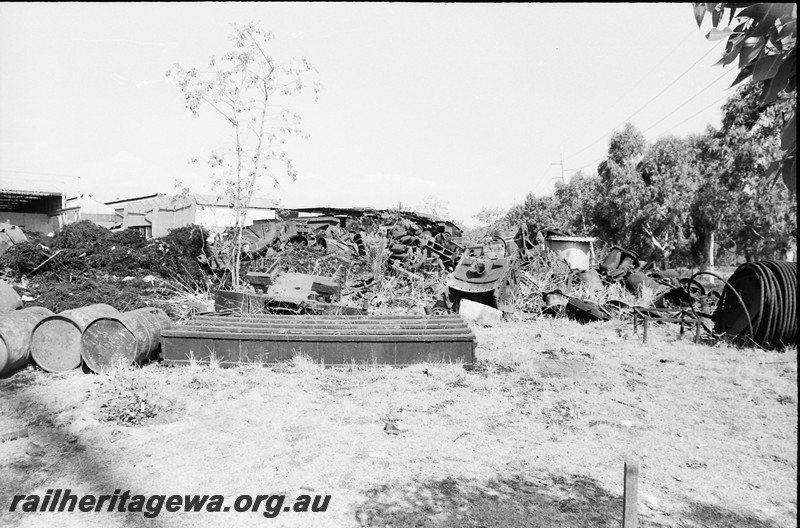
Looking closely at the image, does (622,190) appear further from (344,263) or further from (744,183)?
(344,263)

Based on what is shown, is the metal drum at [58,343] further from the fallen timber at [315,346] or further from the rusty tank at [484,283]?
the rusty tank at [484,283]

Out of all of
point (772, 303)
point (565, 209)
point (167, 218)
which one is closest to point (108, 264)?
point (772, 303)

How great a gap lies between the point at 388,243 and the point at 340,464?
29.6 ft

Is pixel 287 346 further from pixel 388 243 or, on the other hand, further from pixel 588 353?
pixel 388 243

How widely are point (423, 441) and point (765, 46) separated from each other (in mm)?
3724

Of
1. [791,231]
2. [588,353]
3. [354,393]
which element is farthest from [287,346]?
[791,231]

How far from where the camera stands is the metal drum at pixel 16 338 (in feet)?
19.7

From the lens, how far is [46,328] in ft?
21.3

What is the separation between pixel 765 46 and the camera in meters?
1.70

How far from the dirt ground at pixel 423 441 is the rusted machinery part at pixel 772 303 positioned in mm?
1032

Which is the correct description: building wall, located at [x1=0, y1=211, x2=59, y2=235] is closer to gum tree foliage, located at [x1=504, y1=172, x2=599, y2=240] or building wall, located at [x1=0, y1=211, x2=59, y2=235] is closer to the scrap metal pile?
the scrap metal pile

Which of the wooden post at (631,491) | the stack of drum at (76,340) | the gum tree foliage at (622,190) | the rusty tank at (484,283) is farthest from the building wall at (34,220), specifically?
the wooden post at (631,491)

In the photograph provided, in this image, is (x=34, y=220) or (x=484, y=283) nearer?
(x=484, y=283)

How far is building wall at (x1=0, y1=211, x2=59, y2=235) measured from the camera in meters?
25.3
